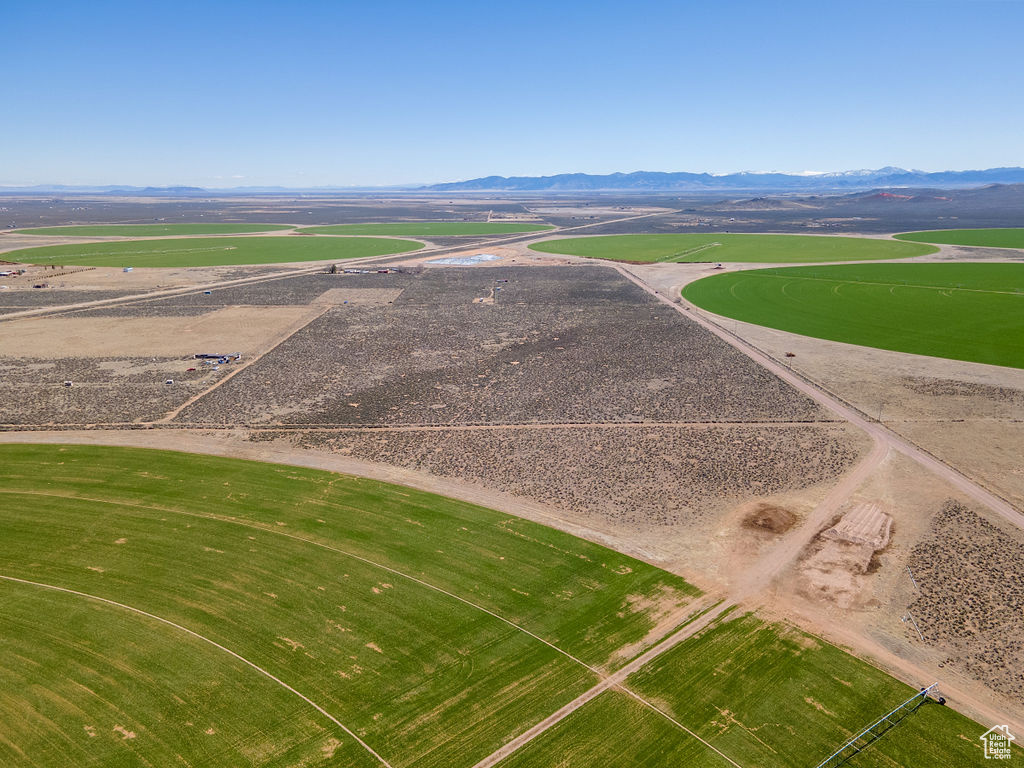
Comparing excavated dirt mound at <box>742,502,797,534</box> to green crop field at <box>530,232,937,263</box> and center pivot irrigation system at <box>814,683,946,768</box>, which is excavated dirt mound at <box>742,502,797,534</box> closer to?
center pivot irrigation system at <box>814,683,946,768</box>

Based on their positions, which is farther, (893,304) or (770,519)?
(893,304)

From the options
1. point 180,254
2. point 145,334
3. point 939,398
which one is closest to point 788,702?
point 939,398

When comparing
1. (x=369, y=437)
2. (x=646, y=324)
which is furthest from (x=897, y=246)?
(x=369, y=437)

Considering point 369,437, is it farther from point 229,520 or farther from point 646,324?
point 646,324

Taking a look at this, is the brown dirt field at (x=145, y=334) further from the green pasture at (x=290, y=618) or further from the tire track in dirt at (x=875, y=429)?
the tire track in dirt at (x=875, y=429)

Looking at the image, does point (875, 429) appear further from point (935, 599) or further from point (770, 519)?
point (935, 599)

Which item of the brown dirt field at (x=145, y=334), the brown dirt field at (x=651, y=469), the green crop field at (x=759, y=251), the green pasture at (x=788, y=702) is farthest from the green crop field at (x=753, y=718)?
the green crop field at (x=759, y=251)
